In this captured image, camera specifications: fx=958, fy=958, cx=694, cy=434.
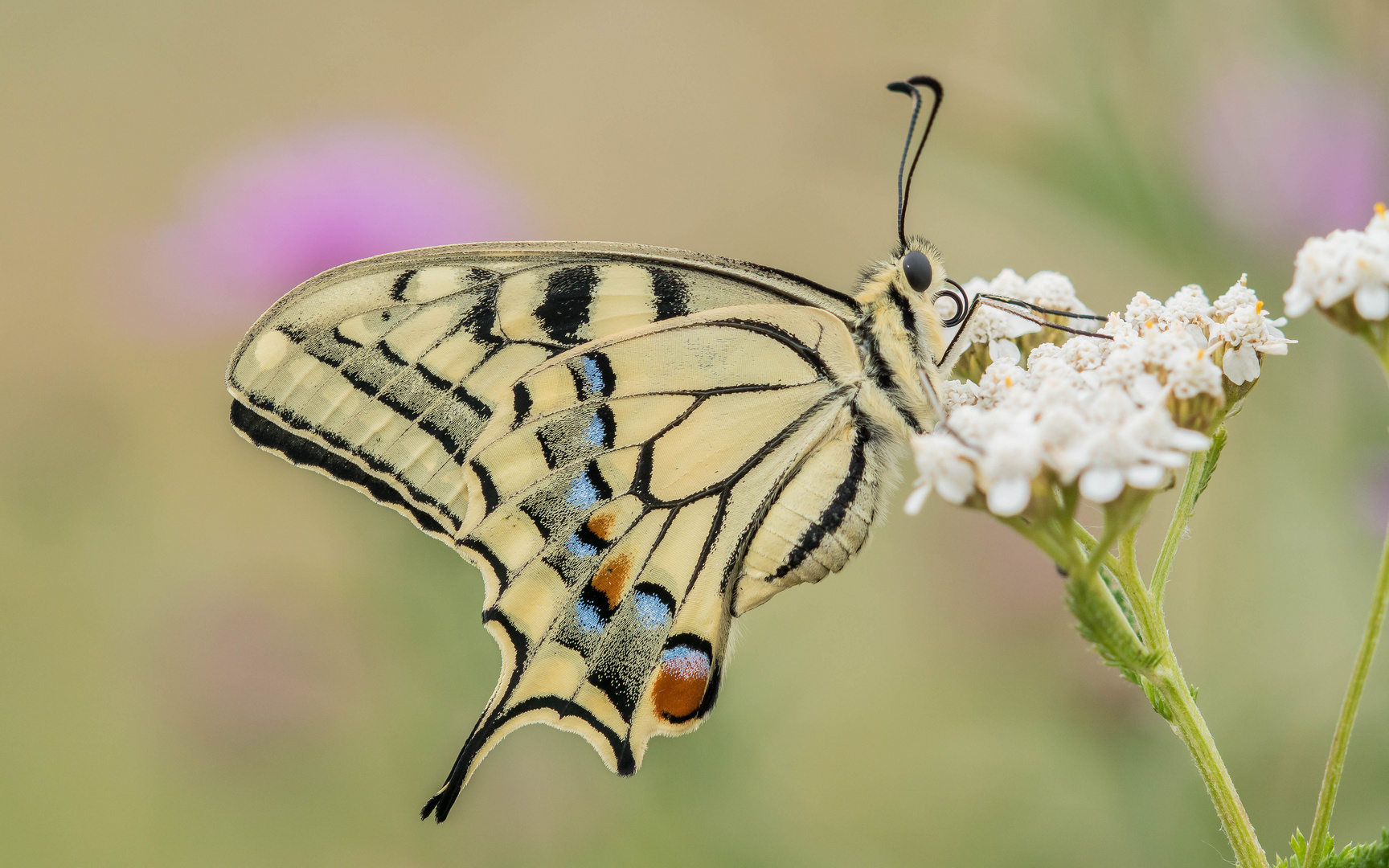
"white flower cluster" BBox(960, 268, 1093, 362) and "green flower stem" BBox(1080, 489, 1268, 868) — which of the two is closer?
"green flower stem" BBox(1080, 489, 1268, 868)

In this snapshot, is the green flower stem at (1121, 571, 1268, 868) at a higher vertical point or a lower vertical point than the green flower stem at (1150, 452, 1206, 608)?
lower

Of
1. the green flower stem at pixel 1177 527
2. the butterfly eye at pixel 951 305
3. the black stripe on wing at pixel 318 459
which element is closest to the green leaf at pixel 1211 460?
the green flower stem at pixel 1177 527

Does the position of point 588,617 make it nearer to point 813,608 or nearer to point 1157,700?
point 1157,700

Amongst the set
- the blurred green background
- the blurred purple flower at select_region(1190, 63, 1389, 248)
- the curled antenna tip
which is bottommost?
the blurred green background

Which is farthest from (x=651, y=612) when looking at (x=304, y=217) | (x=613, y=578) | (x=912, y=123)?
(x=304, y=217)

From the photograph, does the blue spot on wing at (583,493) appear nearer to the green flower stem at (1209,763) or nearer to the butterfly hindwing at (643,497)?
the butterfly hindwing at (643,497)

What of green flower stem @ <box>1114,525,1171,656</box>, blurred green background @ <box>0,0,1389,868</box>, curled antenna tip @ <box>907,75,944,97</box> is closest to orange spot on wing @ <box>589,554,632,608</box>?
blurred green background @ <box>0,0,1389,868</box>

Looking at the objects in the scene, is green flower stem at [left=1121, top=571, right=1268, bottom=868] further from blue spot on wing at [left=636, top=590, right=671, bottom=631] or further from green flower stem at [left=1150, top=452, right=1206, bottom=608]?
blue spot on wing at [left=636, top=590, right=671, bottom=631]

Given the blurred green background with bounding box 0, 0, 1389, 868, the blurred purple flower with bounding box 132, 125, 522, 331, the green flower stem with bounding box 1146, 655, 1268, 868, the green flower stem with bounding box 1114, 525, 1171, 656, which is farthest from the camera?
the blurred purple flower with bounding box 132, 125, 522, 331
